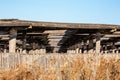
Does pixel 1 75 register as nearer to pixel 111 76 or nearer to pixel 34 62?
pixel 34 62

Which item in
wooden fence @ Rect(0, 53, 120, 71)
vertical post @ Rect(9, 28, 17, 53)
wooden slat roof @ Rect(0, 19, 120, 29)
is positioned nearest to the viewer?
wooden fence @ Rect(0, 53, 120, 71)

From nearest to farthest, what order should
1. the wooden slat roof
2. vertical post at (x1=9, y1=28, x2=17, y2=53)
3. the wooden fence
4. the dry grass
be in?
the wooden fence, the dry grass, the wooden slat roof, vertical post at (x1=9, y1=28, x2=17, y2=53)

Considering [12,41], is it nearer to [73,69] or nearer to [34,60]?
[34,60]

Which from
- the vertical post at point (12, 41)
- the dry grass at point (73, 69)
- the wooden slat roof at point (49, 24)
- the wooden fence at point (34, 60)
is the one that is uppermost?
the wooden slat roof at point (49, 24)

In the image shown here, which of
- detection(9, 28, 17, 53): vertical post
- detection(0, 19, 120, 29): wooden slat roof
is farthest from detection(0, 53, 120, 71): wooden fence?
detection(9, 28, 17, 53): vertical post

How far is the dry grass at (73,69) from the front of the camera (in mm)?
12725

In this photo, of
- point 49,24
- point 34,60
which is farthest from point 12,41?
point 34,60

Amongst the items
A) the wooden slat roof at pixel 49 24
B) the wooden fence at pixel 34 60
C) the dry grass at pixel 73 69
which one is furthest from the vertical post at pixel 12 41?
the dry grass at pixel 73 69

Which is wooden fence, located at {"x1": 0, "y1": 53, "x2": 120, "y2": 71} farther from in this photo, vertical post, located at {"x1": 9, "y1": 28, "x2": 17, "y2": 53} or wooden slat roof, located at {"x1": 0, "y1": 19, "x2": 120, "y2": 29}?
vertical post, located at {"x1": 9, "y1": 28, "x2": 17, "y2": 53}


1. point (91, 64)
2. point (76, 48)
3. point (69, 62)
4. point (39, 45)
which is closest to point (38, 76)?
point (69, 62)

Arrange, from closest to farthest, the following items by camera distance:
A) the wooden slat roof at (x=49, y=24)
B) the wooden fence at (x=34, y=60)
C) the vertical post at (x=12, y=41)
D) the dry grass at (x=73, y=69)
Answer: the wooden fence at (x=34, y=60) → the dry grass at (x=73, y=69) → the wooden slat roof at (x=49, y=24) → the vertical post at (x=12, y=41)

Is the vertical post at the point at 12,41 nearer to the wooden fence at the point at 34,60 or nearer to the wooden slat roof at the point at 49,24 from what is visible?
the wooden slat roof at the point at 49,24

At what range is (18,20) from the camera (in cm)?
1570

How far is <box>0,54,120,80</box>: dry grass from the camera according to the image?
12725mm
